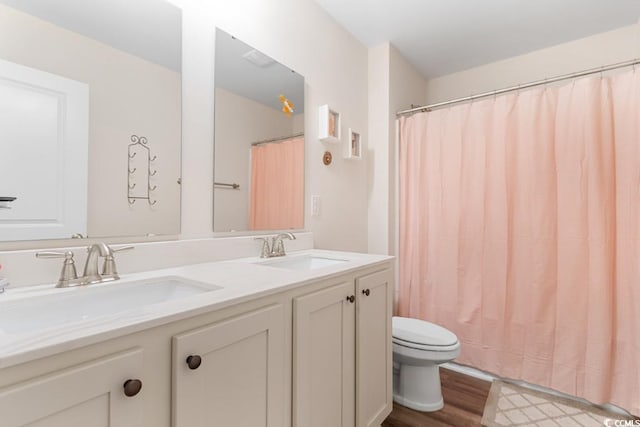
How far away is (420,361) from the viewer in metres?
1.67

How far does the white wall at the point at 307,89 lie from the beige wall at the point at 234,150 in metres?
0.05

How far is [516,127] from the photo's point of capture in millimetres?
2027

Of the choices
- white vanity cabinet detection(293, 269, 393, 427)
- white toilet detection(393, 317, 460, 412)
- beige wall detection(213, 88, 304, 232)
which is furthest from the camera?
white toilet detection(393, 317, 460, 412)

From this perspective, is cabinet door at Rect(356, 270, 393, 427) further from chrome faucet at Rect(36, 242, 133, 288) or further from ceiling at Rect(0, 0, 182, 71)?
ceiling at Rect(0, 0, 182, 71)

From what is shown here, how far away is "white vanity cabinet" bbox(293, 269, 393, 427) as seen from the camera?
3.28 feet

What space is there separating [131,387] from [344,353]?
0.80 m

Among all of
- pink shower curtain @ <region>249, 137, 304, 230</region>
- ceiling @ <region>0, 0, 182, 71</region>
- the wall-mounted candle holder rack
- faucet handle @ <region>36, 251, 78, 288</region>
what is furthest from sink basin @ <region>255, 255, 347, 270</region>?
ceiling @ <region>0, 0, 182, 71</region>

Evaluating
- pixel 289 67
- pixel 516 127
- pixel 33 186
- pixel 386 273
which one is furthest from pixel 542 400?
pixel 33 186

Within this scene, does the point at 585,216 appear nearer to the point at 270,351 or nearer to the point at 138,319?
the point at 270,351

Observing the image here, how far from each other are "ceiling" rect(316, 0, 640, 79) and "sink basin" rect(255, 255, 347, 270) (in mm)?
1609

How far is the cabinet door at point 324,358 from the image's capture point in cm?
98

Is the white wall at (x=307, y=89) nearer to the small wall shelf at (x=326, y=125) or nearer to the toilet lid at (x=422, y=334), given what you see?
the small wall shelf at (x=326, y=125)

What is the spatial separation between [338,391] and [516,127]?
6.39 ft

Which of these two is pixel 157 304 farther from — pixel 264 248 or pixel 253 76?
pixel 253 76
